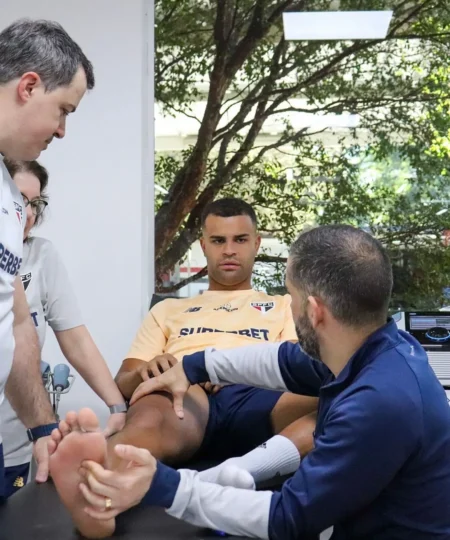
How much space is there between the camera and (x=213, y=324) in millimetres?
2676

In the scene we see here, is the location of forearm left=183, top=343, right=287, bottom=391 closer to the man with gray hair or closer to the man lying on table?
the man lying on table

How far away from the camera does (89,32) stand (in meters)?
3.30

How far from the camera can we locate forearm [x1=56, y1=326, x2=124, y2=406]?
7.22 ft

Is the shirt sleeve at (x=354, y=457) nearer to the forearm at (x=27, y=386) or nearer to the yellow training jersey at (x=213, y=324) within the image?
the forearm at (x=27, y=386)

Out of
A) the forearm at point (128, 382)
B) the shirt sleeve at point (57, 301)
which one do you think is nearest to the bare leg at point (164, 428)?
the forearm at point (128, 382)

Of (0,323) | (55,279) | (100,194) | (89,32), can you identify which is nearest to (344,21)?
(89,32)

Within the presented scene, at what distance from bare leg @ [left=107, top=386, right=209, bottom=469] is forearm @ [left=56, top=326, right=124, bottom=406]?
12cm

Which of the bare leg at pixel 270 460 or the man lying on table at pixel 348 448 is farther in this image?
the bare leg at pixel 270 460

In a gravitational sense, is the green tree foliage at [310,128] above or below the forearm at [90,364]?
above

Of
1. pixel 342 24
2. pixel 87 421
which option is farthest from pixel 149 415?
pixel 342 24

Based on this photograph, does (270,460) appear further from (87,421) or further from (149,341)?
(149,341)

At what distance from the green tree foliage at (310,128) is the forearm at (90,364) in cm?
138

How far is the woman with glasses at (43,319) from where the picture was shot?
210 centimetres

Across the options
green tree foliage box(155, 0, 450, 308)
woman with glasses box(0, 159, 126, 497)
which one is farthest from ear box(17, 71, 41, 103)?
green tree foliage box(155, 0, 450, 308)
